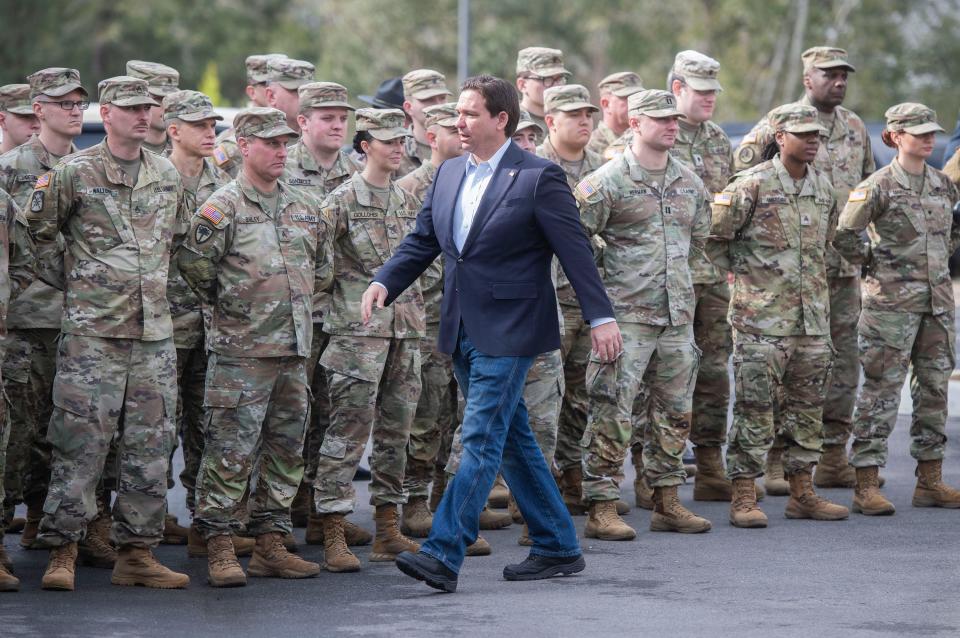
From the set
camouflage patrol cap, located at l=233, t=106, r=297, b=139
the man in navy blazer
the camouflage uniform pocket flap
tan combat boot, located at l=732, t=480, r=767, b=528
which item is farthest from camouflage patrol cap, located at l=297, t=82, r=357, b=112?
tan combat boot, located at l=732, t=480, r=767, b=528

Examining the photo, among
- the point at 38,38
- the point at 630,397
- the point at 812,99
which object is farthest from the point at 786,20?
the point at 630,397

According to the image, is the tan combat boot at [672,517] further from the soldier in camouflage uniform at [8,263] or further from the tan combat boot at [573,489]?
the soldier in camouflage uniform at [8,263]

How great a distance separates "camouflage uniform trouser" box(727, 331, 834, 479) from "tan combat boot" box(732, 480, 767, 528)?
6cm

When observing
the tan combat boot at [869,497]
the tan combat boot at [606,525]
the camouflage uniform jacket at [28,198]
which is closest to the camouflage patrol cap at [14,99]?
the camouflage uniform jacket at [28,198]

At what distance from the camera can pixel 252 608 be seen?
7.19 meters

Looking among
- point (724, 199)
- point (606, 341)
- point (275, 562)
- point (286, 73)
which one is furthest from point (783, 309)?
point (286, 73)

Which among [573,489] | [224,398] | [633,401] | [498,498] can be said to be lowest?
[498,498]

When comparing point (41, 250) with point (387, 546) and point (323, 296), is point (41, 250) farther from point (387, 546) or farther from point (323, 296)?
point (387, 546)

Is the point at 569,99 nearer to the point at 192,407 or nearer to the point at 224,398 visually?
the point at 192,407

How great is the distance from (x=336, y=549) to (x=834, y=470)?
12.3ft

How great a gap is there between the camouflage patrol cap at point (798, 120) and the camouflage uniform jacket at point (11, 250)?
417 centimetres

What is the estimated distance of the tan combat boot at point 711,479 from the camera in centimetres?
1002

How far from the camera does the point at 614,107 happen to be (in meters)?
10.7

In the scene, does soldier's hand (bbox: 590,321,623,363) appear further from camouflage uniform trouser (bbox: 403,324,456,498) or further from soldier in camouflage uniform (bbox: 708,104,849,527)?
soldier in camouflage uniform (bbox: 708,104,849,527)
